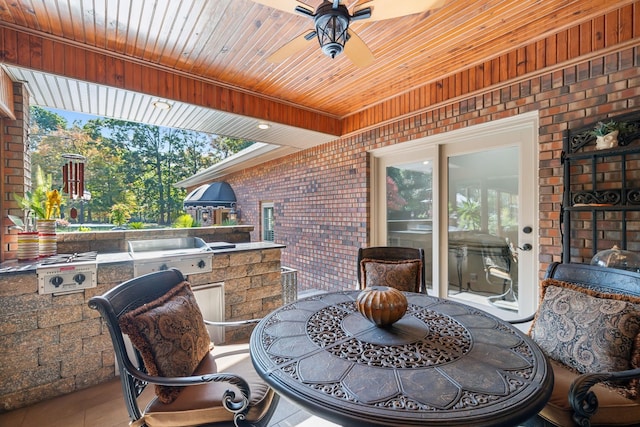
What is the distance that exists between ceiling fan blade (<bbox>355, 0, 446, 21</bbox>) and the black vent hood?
22.0 ft

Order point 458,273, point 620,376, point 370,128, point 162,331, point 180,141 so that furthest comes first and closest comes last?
point 180,141
point 370,128
point 458,273
point 162,331
point 620,376

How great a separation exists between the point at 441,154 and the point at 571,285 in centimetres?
197

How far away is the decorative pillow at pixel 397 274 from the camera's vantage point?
2396 mm

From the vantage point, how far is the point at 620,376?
3.75 feet

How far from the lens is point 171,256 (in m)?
2.45

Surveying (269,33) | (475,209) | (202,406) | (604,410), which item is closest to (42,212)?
(202,406)

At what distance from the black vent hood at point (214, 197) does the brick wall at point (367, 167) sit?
299mm

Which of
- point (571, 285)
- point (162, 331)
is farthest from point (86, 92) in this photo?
point (571, 285)

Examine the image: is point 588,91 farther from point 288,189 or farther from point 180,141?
point 180,141

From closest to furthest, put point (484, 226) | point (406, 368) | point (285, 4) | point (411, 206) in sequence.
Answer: point (406, 368), point (285, 4), point (484, 226), point (411, 206)

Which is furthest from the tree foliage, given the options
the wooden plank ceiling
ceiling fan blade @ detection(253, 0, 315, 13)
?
ceiling fan blade @ detection(253, 0, 315, 13)

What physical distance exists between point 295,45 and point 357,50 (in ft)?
1.38

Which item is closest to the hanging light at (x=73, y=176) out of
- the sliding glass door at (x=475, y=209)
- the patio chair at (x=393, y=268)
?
the patio chair at (x=393, y=268)

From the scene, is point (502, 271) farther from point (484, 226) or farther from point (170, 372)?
point (170, 372)
